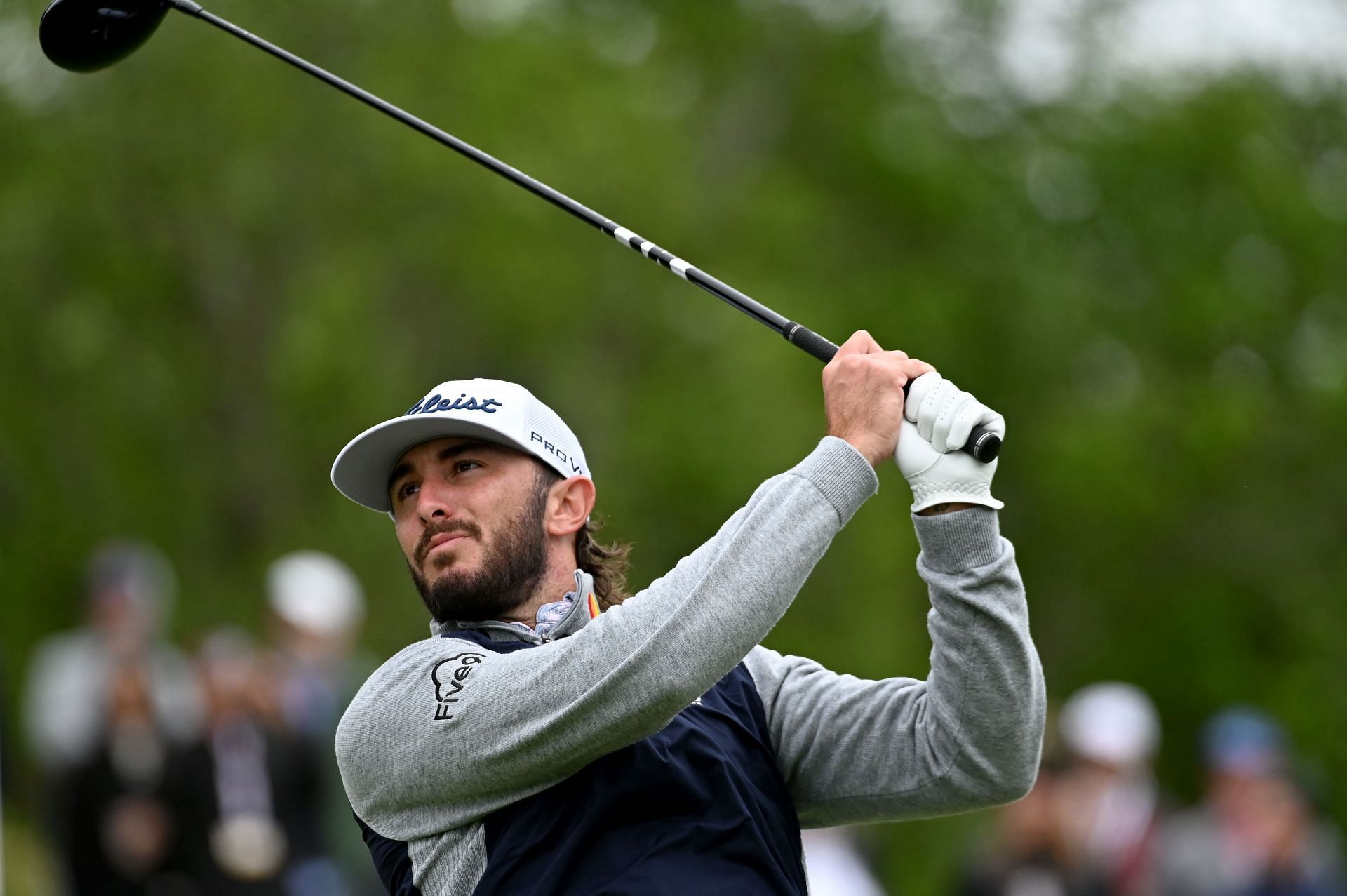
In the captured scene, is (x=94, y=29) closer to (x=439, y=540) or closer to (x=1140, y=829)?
(x=439, y=540)

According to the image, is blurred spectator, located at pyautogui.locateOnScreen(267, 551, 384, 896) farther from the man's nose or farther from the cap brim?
the man's nose

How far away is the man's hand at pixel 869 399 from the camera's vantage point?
12.3ft

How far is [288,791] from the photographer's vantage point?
9508mm

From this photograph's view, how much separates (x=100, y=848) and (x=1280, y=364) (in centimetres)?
2042

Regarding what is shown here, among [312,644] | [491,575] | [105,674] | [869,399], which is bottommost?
[491,575]

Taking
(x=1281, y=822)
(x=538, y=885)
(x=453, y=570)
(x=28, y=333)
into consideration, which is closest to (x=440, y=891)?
(x=538, y=885)

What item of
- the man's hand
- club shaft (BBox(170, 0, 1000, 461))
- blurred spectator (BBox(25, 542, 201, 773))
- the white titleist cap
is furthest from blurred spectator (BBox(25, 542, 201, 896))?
the man's hand

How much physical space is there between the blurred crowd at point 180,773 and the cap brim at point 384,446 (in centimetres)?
527

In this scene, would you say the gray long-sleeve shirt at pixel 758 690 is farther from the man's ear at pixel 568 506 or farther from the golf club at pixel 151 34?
the golf club at pixel 151 34

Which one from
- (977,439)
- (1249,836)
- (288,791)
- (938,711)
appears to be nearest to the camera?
(977,439)

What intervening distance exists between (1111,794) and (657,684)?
7050 millimetres

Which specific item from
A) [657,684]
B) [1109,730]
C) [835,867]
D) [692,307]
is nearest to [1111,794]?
[1109,730]

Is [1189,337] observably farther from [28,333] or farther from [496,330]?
[28,333]

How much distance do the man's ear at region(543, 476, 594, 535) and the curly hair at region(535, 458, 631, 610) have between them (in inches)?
1.1
